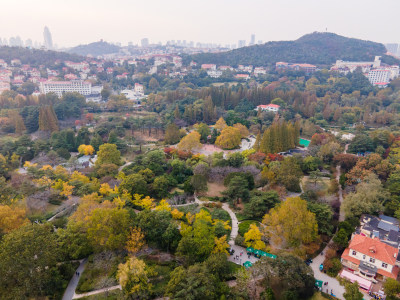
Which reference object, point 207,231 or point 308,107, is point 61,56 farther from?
point 207,231

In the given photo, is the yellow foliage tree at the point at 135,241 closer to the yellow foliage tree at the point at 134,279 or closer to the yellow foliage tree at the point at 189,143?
the yellow foliage tree at the point at 134,279

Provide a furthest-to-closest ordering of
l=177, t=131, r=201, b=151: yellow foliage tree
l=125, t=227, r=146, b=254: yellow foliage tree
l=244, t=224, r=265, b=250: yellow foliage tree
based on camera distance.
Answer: l=177, t=131, r=201, b=151: yellow foliage tree, l=244, t=224, r=265, b=250: yellow foliage tree, l=125, t=227, r=146, b=254: yellow foliage tree

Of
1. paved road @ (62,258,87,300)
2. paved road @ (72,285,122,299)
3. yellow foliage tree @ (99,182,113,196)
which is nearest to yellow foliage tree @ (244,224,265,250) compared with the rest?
paved road @ (72,285,122,299)

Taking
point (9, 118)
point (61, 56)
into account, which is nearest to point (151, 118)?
point (9, 118)

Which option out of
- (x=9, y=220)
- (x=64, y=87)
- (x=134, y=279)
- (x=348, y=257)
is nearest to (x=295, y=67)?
(x=64, y=87)

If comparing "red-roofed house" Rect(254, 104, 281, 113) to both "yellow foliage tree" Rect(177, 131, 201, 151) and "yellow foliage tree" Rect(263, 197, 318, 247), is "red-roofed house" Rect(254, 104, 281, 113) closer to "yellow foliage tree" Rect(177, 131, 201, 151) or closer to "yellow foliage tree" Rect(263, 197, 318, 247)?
"yellow foliage tree" Rect(177, 131, 201, 151)

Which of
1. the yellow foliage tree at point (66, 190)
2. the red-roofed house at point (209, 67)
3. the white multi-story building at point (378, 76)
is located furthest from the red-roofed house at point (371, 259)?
the red-roofed house at point (209, 67)
